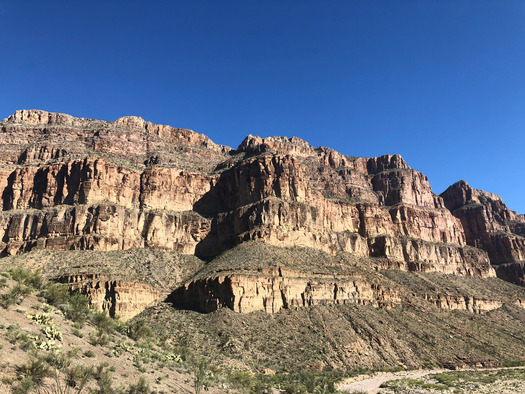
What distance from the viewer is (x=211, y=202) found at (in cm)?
10150

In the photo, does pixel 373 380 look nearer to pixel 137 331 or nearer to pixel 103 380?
pixel 137 331

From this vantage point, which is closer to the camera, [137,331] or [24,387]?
[24,387]

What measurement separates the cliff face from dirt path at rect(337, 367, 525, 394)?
17.0 metres

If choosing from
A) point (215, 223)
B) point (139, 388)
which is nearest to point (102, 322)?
point (139, 388)

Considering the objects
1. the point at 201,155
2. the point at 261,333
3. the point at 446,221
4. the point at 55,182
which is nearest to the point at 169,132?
the point at 201,155

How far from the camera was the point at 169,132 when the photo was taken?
120 m

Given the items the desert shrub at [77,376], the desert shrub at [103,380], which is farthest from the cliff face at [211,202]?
the desert shrub at [77,376]

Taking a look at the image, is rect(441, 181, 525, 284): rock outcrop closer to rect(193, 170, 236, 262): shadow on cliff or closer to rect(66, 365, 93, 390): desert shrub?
rect(193, 170, 236, 262): shadow on cliff

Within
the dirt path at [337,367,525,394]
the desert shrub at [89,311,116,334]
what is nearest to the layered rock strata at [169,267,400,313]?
the dirt path at [337,367,525,394]

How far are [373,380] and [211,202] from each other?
63.4 m

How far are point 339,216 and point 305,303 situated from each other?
152 ft

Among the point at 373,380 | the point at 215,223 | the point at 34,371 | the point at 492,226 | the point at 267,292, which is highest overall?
the point at 492,226

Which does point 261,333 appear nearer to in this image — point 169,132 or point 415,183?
→ point 169,132

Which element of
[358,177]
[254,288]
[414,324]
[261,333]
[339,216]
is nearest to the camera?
[261,333]
